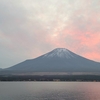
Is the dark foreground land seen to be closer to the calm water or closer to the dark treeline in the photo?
the dark treeline

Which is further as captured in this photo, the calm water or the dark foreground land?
the dark foreground land

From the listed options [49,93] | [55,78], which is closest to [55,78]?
[55,78]

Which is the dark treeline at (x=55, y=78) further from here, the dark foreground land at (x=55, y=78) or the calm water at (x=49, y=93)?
the calm water at (x=49, y=93)

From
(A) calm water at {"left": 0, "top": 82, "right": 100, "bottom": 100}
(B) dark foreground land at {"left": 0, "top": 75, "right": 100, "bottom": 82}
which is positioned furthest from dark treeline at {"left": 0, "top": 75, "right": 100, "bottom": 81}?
(A) calm water at {"left": 0, "top": 82, "right": 100, "bottom": 100}

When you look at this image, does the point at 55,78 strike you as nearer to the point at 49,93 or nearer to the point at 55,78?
the point at 55,78

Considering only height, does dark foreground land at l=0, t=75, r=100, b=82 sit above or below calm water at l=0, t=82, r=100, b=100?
above

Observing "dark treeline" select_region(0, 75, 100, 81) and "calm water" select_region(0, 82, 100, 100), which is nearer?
"calm water" select_region(0, 82, 100, 100)

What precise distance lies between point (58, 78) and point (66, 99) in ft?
488

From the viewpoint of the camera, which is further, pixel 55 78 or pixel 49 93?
pixel 55 78

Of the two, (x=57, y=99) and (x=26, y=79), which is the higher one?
(x=26, y=79)

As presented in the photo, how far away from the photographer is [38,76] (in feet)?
655

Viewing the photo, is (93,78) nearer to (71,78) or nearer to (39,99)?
(71,78)

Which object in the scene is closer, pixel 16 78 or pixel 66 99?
pixel 66 99

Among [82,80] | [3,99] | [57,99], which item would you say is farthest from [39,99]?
[82,80]
